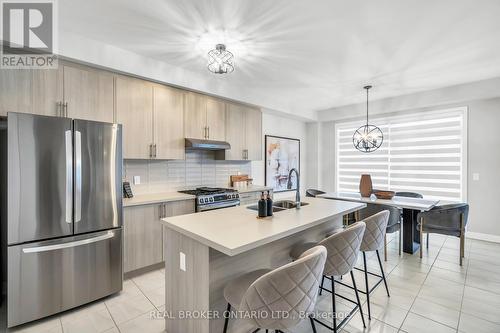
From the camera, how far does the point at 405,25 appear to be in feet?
7.69

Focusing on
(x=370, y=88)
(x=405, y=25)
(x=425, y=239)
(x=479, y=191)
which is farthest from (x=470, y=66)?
(x=425, y=239)

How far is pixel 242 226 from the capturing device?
176 centimetres

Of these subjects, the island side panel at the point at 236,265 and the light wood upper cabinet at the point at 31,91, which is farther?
the light wood upper cabinet at the point at 31,91

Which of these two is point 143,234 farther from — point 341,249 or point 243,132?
point 243,132

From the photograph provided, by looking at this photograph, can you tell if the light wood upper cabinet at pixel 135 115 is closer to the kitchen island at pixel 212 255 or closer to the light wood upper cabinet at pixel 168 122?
the light wood upper cabinet at pixel 168 122

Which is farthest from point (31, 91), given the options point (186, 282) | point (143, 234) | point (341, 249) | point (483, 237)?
point (483, 237)

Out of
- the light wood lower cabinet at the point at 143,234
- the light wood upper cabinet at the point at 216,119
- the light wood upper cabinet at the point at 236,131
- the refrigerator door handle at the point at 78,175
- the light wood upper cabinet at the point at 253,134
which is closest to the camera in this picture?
the refrigerator door handle at the point at 78,175

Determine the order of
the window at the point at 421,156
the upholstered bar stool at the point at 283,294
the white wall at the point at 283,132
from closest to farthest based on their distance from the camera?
the upholstered bar stool at the point at 283,294
the window at the point at 421,156
the white wall at the point at 283,132

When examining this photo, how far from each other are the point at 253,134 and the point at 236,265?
3.15m

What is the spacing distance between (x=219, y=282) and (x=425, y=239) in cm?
406

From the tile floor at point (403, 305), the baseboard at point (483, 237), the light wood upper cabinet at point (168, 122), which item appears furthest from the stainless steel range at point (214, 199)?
the baseboard at point (483, 237)

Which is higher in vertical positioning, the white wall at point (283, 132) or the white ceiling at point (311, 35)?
the white ceiling at point (311, 35)

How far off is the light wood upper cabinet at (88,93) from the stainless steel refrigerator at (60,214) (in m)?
0.47

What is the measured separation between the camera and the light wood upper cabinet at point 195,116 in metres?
3.58
